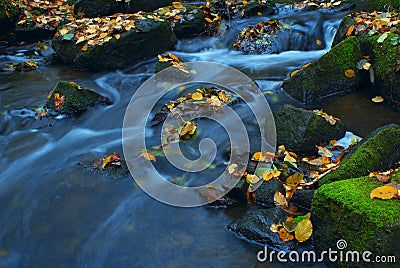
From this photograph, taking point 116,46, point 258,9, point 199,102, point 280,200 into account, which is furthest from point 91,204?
point 258,9

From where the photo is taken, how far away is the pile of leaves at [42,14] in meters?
10.2

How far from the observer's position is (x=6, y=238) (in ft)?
12.3

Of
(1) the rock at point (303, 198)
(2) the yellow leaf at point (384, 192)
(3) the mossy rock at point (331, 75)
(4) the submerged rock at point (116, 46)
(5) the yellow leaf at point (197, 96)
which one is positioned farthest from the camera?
(4) the submerged rock at point (116, 46)

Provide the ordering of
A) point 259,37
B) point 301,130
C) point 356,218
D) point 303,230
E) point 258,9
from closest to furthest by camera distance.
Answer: point 356,218 < point 303,230 < point 301,130 < point 259,37 < point 258,9

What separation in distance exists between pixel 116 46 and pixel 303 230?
5.98m

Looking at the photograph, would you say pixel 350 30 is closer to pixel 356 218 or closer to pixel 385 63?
pixel 385 63

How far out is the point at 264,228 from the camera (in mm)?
3393

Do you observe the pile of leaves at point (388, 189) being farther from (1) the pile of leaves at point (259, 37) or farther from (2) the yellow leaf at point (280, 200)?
(1) the pile of leaves at point (259, 37)

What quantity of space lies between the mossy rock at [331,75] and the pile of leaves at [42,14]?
294 inches

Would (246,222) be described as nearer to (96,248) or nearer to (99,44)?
(96,248)

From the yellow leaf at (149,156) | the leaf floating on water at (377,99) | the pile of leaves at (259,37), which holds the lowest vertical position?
the yellow leaf at (149,156)

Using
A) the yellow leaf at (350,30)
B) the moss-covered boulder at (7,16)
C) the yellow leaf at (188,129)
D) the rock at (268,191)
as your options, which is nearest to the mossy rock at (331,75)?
the yellow leaf at (350,30)

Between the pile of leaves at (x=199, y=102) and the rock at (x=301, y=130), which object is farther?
the pile of leaves at (x=199, y=102)

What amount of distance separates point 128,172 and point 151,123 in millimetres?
1336
